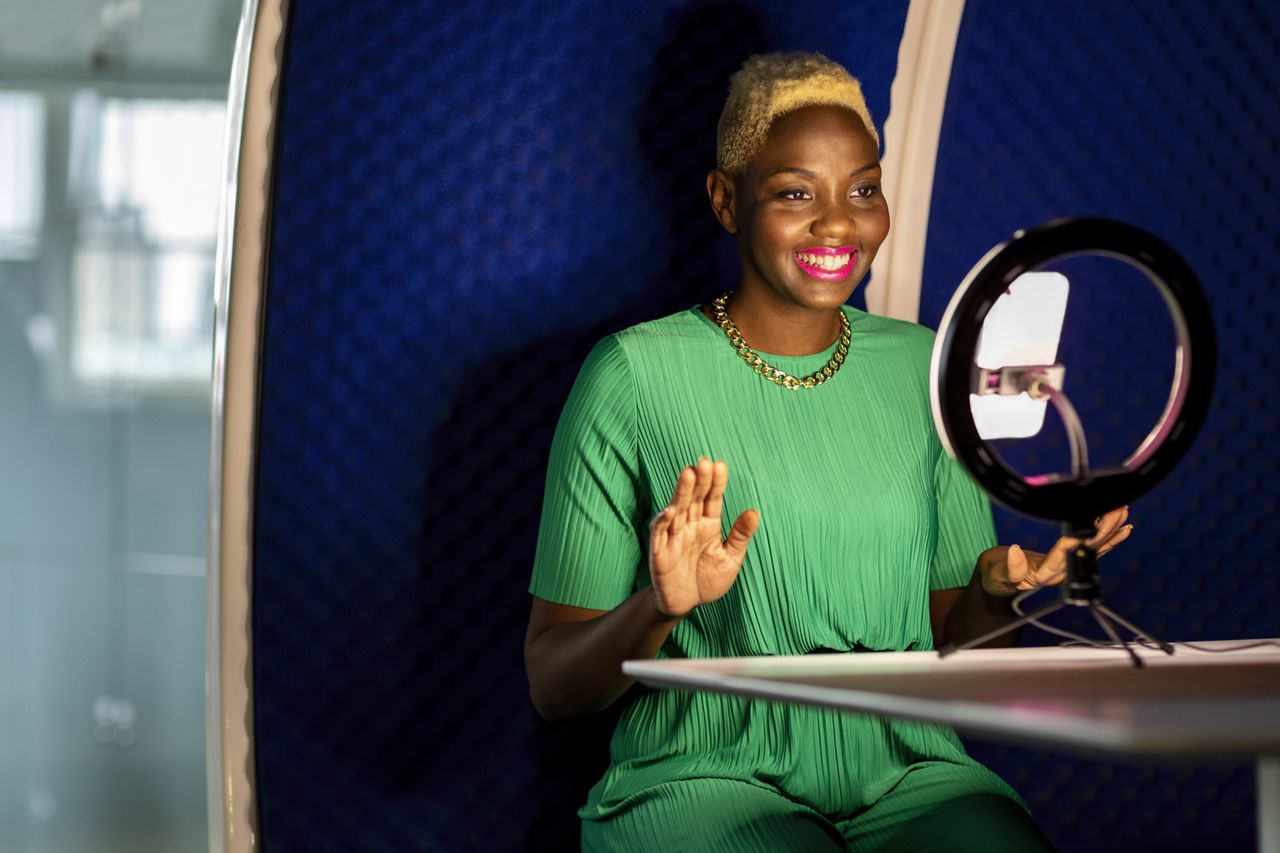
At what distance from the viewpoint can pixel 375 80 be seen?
61.7 inches

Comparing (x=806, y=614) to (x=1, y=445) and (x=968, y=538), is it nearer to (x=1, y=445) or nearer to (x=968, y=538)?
(x=968, y=538)

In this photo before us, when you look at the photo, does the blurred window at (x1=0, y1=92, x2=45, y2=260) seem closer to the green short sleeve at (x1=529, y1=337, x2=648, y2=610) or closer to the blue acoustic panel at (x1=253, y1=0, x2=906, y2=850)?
the blue acoustic panel at (x1=253, y1=0, x2=906, y2=850)

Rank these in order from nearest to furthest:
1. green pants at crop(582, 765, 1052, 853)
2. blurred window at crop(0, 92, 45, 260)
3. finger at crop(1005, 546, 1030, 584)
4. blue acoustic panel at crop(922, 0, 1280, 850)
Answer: green pants at crop(582, 765, 1052, 853)
finger at crop(1005, 546, 1030, 584)
blue acoustic panel at crop(922, 0, 1280, 850)
blurred window at crop(0, 92, 45, 260)

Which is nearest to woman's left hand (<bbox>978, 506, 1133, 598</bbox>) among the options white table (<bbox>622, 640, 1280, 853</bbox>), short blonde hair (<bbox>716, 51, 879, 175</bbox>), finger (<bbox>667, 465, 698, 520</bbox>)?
white table (<bbox>622, 640, 1280, 853</bbox>)

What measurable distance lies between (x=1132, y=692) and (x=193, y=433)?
2502 mm

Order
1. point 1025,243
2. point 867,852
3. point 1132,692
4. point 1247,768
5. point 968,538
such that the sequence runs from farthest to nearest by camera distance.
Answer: point 1247,768 < point 968,538 < point 867,852 < point 1025,243 < point 1132,692

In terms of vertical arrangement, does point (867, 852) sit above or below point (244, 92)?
below

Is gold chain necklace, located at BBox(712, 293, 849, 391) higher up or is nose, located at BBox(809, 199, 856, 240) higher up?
nose, located at BBox(809, 199, 856, 240)

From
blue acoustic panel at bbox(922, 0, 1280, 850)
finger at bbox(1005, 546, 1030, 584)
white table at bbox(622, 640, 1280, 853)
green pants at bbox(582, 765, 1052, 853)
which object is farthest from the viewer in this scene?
blue acoustic panel at bbox(922, 0, 1280, 850)

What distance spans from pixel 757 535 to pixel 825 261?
0.30 m

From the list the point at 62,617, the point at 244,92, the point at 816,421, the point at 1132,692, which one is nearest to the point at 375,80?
the point at 244,92

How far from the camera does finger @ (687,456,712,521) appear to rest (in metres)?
1.07

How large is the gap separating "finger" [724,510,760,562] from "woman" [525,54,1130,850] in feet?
0.55

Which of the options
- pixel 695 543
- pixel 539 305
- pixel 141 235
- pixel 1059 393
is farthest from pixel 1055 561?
pixel 141 235
